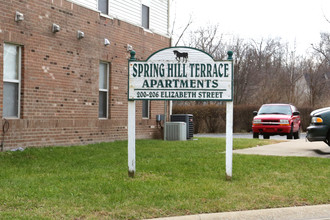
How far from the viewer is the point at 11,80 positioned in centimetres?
1169

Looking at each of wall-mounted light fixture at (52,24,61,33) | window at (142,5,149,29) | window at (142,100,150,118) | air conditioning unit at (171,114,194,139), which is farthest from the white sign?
air conditioning unit at (171,114,194,139)

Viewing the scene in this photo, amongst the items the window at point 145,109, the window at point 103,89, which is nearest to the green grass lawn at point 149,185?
the window at point 103,89

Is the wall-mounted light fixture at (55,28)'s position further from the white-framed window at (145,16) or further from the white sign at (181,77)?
the white-framed window at (145,16)

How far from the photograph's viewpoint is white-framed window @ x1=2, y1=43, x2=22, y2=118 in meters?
11.6

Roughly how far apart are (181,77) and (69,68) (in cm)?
642

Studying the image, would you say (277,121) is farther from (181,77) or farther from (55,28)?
(181,77)

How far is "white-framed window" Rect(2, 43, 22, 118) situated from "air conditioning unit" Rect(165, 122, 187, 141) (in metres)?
7.40

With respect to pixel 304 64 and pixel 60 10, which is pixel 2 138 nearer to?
pixel 60 10

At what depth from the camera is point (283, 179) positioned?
822cm

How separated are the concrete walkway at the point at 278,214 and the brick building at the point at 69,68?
7.28m

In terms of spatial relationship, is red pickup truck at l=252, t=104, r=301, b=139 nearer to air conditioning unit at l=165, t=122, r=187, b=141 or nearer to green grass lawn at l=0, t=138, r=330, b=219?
air conditioning unit at l=165, t=122, r=187, b=141

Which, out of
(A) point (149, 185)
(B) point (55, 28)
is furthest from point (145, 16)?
(A) point (149, 185)

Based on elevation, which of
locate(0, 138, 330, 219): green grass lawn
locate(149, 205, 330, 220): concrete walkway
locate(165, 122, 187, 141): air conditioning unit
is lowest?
locate(149, 205, 330, 220): concrete walkway

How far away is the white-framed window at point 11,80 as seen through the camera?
11.6 meters
